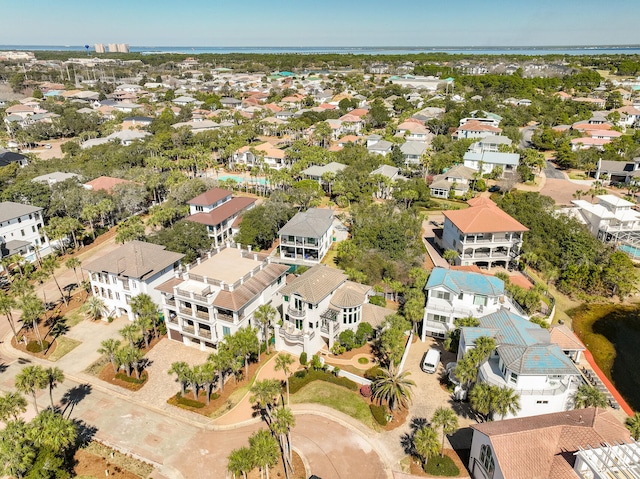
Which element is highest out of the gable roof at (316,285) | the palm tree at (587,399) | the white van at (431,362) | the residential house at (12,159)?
the residential house at (12,159)

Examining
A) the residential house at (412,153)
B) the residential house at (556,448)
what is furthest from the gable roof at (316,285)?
the residential house at (412,153)

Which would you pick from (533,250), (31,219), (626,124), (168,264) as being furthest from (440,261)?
(626,124)

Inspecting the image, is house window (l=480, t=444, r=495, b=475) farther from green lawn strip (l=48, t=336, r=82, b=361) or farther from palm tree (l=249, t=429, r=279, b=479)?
green lawn strip (l=48, t=336, r=82, b=361)

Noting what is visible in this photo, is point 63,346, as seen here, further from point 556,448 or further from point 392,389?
point 556,448

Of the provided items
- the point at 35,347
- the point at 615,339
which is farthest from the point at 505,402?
the point at 35,347

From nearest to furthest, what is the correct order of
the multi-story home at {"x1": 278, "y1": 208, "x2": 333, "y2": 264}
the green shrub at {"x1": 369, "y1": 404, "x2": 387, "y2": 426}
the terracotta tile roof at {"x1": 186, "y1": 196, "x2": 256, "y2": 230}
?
the green shrub at {"x1": 369, "y1": 404, "x2": 387, "y2": 426} < the multi-story home at {"x1": 278, "y1": 208, "x2": 333, "y2": 264} < the terracotta tile roof at {"x1": 186, "y1": 196, "x2": 256, "y2": 230}

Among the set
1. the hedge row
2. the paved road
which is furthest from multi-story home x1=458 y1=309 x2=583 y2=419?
the paved road

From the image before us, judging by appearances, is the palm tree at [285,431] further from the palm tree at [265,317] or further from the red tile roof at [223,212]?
the red tile roof at [223,212]

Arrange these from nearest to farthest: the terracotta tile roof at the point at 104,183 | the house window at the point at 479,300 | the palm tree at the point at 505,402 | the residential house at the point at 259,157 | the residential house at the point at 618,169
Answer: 1. the palm tree at the point at 505,402
2. the house window at the point at 479,300
3. the terracotta tile roof at the point at 104,183
4. the residential house at the point at 618,169
5. the residential house at the point at 259,157
